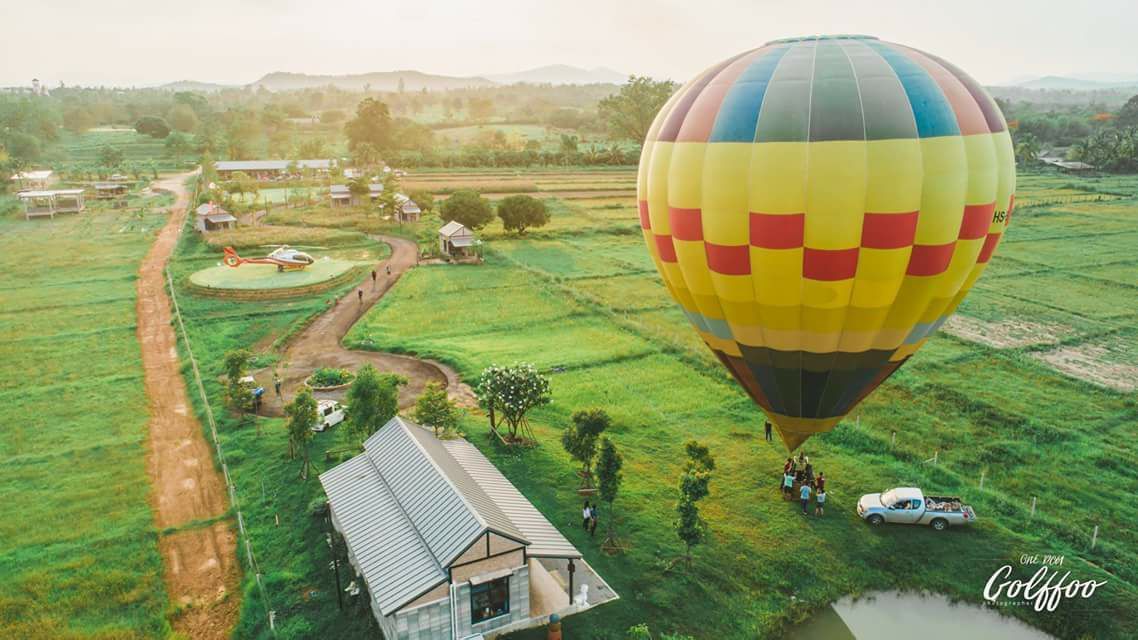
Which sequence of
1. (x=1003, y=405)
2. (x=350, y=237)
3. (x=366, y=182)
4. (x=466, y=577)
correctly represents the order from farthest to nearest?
(x=366, y=182) < (x=350, y=237) < (x=1003, y=405) < (x=466, y=577)

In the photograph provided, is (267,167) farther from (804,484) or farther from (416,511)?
(804,484)

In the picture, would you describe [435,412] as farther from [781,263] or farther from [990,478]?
[990,478]

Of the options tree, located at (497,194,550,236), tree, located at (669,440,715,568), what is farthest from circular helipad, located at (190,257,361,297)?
tree, located at (669,440,715,568)

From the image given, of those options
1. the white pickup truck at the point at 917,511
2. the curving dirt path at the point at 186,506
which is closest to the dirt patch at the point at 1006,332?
the white pickup truck at the point at 917,511

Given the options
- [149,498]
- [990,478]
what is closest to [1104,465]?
[990,478]

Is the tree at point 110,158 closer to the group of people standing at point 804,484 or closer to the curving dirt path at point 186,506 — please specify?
the curving dirt path at point 186,506

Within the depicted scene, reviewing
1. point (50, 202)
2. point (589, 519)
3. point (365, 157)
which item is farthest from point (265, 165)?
point (589, 519)
